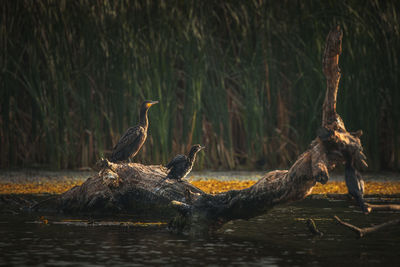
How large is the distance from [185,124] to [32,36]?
304 centimetres

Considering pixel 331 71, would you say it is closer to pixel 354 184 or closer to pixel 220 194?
pixel 354 184

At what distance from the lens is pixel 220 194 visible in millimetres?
7953

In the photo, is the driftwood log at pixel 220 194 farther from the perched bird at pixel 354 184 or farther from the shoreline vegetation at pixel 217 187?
the shoreline vegetation at pixel 217 187

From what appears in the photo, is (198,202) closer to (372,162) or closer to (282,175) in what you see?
(282,175)

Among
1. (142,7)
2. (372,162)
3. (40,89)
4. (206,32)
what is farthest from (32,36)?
(372,162)

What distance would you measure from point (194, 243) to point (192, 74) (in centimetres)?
677

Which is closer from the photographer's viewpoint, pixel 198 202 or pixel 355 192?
pixel 355 192

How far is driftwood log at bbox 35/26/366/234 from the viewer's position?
6.64 metres

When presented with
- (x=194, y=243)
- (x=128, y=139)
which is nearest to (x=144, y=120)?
(x=128, y=139)

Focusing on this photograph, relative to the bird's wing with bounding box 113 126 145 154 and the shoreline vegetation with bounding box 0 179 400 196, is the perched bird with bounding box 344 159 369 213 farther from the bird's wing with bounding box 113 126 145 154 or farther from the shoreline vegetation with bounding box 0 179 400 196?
the shoreline vegetation with bounding box 0 179 400 196

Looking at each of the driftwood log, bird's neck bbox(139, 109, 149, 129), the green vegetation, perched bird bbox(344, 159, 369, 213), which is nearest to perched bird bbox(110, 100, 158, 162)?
bird's neck bbox(139, 109, 149, 129)

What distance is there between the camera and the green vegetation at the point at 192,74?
13.5 m

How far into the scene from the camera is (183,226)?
799cm

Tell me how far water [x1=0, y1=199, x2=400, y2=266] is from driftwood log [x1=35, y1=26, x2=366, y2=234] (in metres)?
0.28
